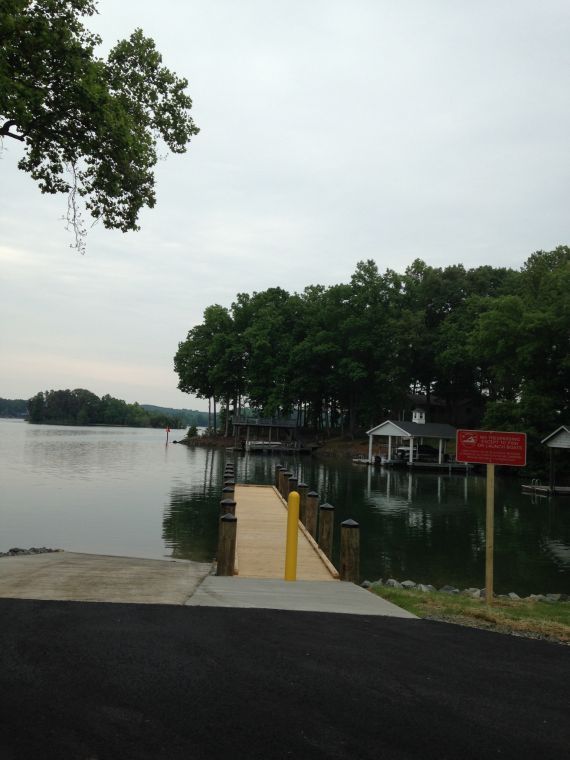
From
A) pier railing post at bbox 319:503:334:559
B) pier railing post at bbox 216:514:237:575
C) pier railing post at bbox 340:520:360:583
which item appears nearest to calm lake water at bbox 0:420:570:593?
pier railing post at bbox 319:503:334:559

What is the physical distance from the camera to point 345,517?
23.5 m

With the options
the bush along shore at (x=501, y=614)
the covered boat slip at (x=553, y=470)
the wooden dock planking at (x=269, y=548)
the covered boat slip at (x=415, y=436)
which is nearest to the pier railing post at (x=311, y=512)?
the wooden dock planking at (x=269, y=548)

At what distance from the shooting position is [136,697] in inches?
151

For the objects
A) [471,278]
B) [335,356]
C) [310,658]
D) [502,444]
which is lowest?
[310,658]

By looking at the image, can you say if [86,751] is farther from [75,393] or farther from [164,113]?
[75,393]

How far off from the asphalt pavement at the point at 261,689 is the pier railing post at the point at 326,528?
5.55 meters

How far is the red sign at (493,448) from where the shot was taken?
30.7 feet

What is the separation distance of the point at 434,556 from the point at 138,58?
14.4 metres

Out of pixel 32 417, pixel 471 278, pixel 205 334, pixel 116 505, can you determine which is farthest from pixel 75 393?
pixel 116 505

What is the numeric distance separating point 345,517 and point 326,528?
39.7 ft

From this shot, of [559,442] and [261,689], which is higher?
[559,442]

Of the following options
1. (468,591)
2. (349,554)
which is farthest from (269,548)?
(468,591)

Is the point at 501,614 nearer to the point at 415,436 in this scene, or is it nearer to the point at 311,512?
the point at 311,512

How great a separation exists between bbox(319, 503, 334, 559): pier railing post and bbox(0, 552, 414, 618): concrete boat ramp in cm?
245
